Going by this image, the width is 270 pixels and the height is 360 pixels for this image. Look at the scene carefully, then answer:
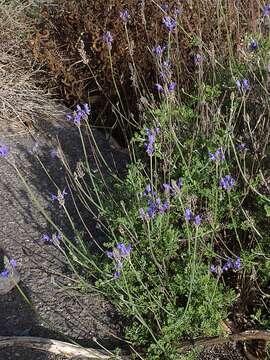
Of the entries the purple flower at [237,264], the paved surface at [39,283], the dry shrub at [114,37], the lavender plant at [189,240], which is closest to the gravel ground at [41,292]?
the paved surface at [39,283]

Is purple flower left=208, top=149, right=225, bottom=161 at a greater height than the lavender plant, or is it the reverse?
purple flower left=208, top=149, right=225, bottom=161

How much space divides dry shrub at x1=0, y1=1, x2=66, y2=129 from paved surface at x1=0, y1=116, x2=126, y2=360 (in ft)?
1.90

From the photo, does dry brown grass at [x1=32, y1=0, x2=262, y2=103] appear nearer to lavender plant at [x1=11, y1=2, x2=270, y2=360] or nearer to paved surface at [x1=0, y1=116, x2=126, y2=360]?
paved surface at [x1=0, y1=116, x2=126, y2=360]

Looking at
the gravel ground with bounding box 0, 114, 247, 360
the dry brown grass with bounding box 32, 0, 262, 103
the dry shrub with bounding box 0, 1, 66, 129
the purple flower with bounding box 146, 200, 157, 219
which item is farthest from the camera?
the dry shrub with bounding box 0, 1, 66, 129

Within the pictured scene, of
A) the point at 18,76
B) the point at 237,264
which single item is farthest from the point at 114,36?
the point at 237,264

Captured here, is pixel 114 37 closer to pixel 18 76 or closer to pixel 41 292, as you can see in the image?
pixel 18 76

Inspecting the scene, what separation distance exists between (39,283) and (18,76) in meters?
2.16

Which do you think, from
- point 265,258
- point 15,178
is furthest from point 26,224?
point 265,258

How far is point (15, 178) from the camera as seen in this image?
353 cm

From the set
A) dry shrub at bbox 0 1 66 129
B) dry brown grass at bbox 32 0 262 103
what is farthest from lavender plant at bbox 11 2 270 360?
dry shrub at bbox 0 1 66 129

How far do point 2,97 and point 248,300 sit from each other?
2.41m

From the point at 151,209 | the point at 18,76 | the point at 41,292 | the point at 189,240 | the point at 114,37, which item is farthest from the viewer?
the point at 18,76

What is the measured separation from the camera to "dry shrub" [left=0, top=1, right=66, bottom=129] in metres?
4.18

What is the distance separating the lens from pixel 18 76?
14.7 feet
